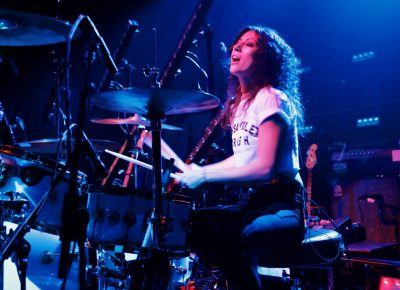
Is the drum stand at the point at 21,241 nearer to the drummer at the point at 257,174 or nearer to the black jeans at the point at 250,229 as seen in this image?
the drummer at the point at 257,174

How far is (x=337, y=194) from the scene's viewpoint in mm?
6145

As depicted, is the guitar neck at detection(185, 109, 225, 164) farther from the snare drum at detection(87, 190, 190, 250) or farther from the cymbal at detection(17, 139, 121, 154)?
the snare drum at detection(87, 190, 190, 250)

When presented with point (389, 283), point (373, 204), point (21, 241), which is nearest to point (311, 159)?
point (373, 204)

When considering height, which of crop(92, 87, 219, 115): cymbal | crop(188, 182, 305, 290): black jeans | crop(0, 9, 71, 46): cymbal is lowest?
crop(188, 182, 305, 290): black jeans

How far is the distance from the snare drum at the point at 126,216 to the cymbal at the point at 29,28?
1011 mm

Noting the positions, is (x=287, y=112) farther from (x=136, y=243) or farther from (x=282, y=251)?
(x=136, y=243)

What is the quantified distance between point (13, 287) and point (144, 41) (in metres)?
4.57

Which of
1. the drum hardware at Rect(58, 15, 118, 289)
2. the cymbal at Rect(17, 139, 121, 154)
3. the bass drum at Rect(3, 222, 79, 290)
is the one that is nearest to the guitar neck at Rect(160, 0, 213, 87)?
the cymbal at Rect(17, 139, 121, 154)

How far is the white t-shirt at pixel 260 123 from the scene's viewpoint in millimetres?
2016

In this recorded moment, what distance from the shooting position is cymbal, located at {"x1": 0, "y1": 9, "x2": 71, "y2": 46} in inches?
90.7

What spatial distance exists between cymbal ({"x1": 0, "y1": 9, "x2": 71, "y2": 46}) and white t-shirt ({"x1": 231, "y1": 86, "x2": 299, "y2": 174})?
117 centimetres

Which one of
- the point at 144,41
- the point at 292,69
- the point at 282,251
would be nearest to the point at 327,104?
the point at 144,41

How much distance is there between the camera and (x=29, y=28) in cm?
256

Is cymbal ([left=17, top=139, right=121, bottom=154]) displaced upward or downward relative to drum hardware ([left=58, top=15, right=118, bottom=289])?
upward
